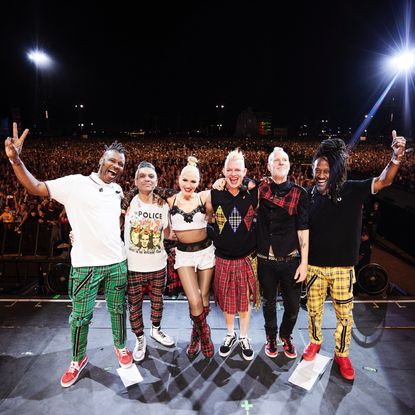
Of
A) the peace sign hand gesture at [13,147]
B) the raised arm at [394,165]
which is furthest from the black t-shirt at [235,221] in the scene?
the peace sign hand gesture at [13,147]

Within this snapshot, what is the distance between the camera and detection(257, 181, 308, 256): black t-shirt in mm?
→ 2869

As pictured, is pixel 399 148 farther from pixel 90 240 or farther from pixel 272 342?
pixel 90 240

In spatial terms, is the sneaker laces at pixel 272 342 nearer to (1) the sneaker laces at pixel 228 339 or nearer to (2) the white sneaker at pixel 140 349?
(1) the sneaker laces at pixel 228 339

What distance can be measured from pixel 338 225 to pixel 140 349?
215 centimetres

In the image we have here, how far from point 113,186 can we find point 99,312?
192cm

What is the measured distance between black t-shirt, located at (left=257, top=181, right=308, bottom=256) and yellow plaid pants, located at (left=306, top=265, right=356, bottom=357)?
33 cm

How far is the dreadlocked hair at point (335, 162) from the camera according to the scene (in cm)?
280

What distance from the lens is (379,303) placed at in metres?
4.24

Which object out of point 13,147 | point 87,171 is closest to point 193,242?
point 13,147

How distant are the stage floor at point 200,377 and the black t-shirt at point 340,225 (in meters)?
1.02

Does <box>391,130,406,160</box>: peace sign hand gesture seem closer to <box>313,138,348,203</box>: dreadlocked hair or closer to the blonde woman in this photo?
<box>313,138,348,203</box>: dreadlocked hair

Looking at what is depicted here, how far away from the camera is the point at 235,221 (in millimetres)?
2949

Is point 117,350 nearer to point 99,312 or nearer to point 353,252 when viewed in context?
point 99,312

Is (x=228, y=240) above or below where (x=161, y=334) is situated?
above
